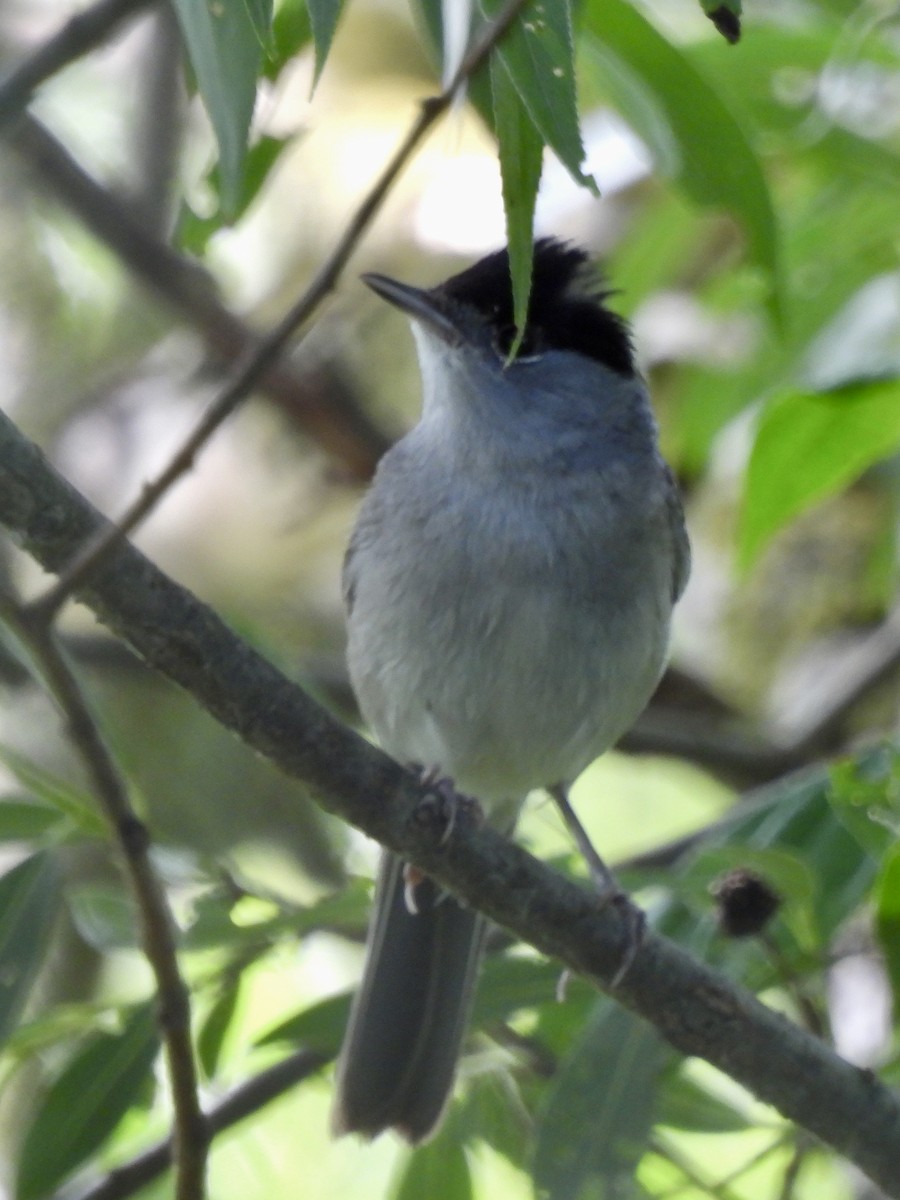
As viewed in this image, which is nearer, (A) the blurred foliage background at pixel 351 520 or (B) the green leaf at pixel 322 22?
(B) the green leaf at pixel 322 22

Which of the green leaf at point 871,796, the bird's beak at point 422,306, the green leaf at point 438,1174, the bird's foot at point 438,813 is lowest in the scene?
the green leaf at point 438,1174

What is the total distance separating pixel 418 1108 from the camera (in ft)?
11.8

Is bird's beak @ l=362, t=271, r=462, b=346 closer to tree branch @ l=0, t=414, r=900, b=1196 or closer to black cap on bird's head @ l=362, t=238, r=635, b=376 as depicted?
black cap on bird's head @ l=362, t=238, r=635, b=376

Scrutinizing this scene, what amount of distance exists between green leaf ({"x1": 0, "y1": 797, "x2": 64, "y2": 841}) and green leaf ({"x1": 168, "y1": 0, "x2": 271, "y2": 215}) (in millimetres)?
1304

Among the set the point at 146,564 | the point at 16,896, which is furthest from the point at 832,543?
the point at 146,564

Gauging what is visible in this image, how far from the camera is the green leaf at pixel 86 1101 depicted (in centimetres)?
307

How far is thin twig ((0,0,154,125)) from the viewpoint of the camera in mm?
2760

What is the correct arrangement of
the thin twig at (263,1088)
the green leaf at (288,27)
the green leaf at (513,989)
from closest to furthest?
the green leaf at (288,27), the green leaf at (513,989), the thin twig at (263,1088)

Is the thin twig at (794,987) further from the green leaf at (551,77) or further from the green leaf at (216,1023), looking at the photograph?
the green leaf at (551,77)

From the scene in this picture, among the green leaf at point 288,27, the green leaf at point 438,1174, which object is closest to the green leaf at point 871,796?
the green leaf at point 438,1174

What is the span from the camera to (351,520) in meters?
5.21

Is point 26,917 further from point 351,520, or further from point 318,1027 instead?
point 351,520

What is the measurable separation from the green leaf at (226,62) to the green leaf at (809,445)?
1579mm

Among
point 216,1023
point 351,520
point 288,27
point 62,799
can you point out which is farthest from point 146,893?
point 351,520
